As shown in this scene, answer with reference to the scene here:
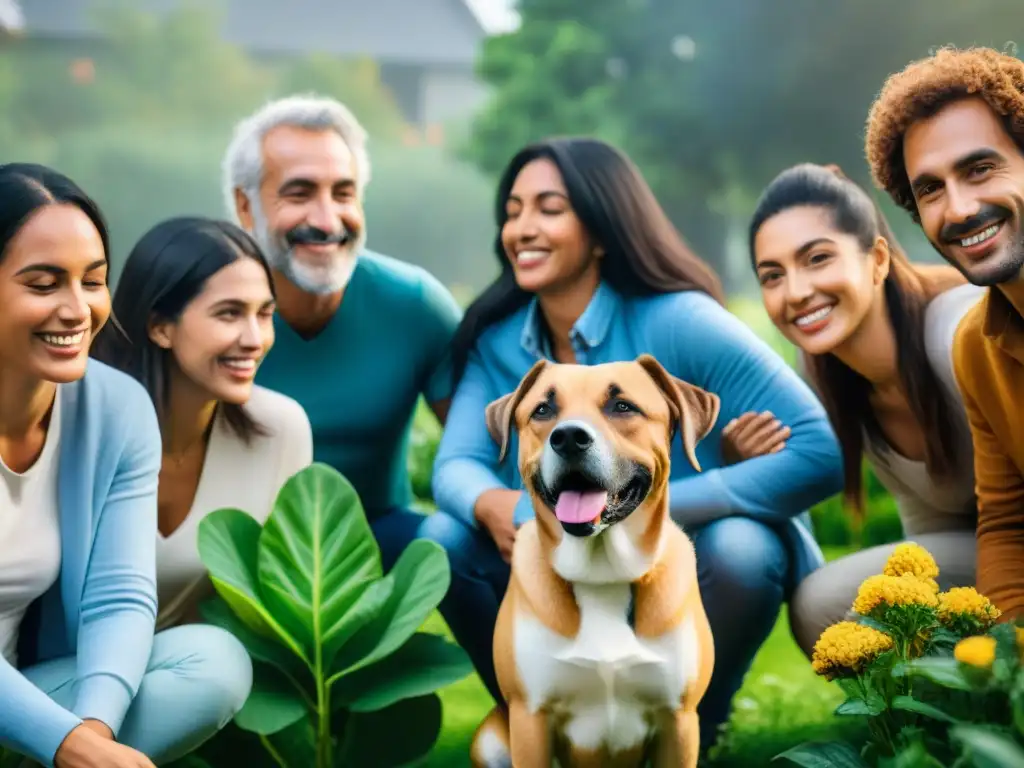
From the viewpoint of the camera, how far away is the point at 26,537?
2.50 metres

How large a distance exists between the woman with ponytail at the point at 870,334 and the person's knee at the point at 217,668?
1472 millimetres

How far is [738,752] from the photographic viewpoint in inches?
126

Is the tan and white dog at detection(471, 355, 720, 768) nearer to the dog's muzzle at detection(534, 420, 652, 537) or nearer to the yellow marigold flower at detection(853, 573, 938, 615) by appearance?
the dog's muzzle at detection(534, 420, 652, 537)

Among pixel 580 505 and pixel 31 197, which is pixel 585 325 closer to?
pixel 580 505

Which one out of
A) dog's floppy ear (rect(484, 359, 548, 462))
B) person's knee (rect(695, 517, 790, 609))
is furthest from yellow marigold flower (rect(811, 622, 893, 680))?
dog's floppy ear (rect(484, 359, 548, 462))

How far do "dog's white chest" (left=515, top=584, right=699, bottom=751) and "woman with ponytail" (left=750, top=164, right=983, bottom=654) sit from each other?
0.84 meters

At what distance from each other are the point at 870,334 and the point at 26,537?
84.4 inches

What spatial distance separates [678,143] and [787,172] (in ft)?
32.1

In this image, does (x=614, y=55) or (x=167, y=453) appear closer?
(x=167, y=453)

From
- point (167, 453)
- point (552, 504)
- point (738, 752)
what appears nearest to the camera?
point (552, 504)

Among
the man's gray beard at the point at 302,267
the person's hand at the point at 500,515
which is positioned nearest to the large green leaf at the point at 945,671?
the person's hand at the point at 500,515

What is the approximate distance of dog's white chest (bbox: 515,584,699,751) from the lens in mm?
2363

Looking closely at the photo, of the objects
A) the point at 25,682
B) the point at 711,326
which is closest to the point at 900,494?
the point at 711,326

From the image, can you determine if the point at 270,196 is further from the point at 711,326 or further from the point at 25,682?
the point at 25,682
